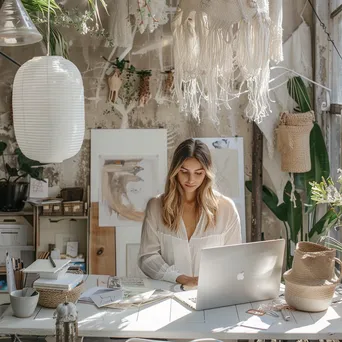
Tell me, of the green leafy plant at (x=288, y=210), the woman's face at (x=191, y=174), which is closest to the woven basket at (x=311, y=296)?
the woman's face at (x=191, y=174)

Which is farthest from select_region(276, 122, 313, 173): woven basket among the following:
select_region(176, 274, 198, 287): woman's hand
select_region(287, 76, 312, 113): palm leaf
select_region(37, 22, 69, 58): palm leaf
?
select_region(176, 274, 198, 287): woman's hand

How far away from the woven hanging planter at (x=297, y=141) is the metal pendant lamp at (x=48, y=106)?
2.54 meters

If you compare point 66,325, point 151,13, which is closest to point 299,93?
point 151,13

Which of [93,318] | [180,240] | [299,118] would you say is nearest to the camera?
[93,318]

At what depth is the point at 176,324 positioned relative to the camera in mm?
2738

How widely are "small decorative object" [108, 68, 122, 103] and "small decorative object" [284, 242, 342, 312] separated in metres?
2.79

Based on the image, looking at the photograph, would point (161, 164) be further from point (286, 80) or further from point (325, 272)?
point (325, 272)

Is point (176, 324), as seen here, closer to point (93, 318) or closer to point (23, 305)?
point (93, 318)

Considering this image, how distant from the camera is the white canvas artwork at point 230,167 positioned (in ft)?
17.6

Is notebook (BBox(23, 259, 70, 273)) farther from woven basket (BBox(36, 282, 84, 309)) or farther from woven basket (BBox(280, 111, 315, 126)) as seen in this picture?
woven basket (BBox(280, 111, 315, 126))

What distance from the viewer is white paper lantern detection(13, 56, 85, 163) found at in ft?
9.29

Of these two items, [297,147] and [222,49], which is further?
[297,147]

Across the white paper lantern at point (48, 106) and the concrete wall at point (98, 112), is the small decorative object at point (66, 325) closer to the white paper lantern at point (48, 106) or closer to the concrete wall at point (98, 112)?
the white paper lantern at point (48, 106)

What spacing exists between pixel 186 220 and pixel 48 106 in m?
1.20
